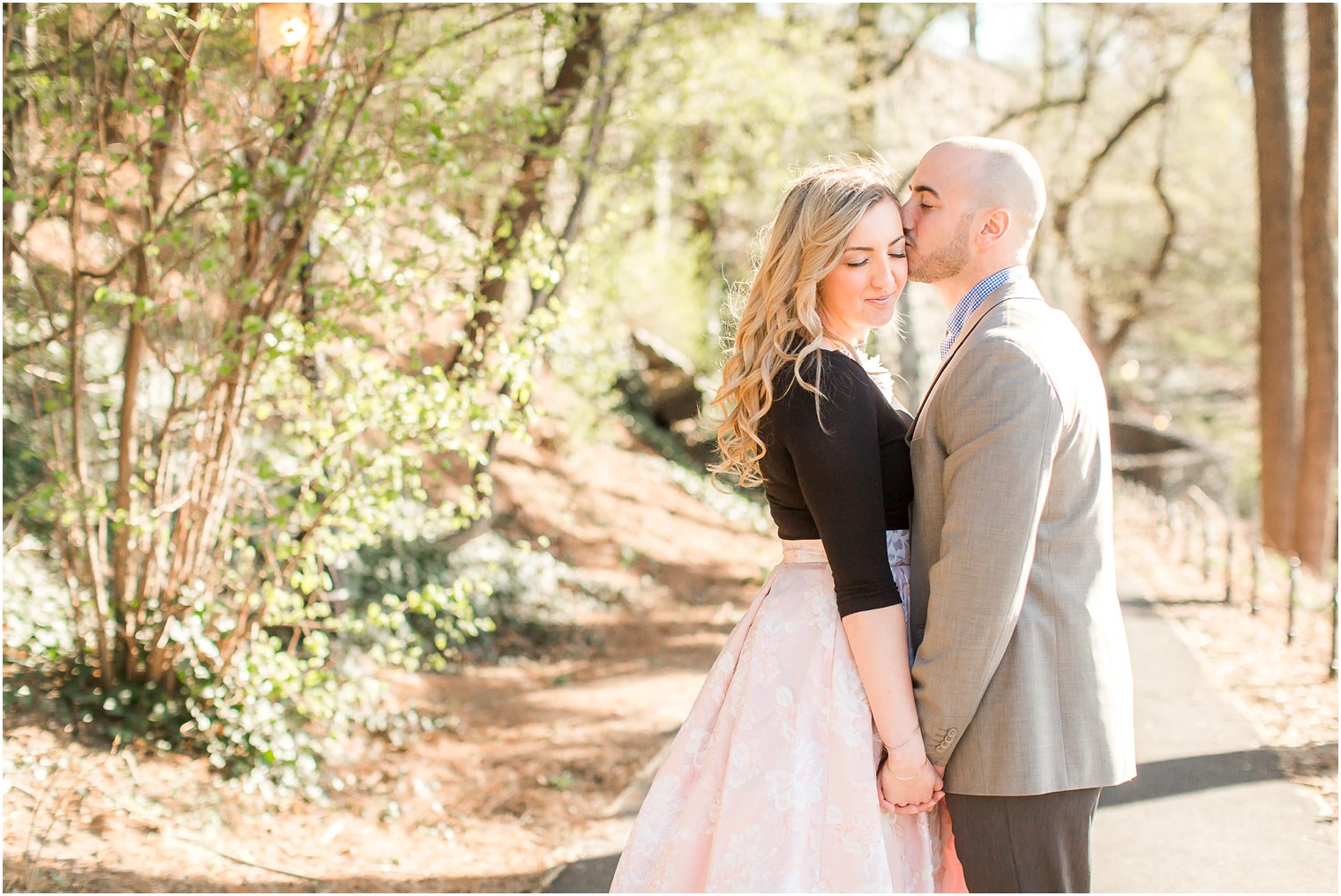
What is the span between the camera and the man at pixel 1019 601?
7.43ft

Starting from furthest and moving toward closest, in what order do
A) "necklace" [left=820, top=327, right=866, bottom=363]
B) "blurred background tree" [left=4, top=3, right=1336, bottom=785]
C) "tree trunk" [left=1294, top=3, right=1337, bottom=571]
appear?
1. "tree trunk" [left=1294, top=3, right=1337, bottom=571]
2. "blurred background tree" [left=4, top=3, right=1336, bottom=785]
3. "necklace" [left=820, top=327, right=866, bottom=363]

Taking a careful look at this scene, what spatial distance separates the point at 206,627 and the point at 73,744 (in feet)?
2.41

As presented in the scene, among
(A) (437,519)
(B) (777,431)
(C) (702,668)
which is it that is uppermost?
(B) (777,431)

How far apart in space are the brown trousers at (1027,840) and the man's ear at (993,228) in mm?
1276

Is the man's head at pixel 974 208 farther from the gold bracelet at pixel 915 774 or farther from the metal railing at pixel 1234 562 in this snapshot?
the metal railing at pixel 1234 562

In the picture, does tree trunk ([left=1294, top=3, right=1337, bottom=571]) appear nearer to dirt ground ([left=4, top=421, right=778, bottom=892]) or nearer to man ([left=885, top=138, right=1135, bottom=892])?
dirt ground ([left=4, top=421, right=778, bottom=892])

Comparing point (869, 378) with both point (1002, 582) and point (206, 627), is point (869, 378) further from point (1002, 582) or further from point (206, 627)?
point (206, 627)

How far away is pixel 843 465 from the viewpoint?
2.40 m

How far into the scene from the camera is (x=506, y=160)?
20.8 feet

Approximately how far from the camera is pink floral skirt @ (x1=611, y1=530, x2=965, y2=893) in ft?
8.02

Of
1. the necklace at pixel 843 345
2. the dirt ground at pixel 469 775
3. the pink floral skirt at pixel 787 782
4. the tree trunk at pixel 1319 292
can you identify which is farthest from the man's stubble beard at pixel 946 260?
the tree trunk at pixel 1319 292

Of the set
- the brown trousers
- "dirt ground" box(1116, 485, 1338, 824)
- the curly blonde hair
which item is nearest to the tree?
the curly blonde hair

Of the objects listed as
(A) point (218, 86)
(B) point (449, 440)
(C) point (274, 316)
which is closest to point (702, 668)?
(B) point (449, 440)

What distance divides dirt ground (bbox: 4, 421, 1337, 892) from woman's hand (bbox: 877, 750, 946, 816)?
260 centimetres
